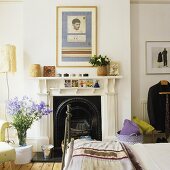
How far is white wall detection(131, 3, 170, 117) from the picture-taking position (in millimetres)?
4219

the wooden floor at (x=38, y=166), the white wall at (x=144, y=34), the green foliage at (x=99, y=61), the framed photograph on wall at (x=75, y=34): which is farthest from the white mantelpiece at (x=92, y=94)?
the wooden floor at (x=38, y=166)

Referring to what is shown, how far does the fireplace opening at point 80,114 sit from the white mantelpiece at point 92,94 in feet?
0.22

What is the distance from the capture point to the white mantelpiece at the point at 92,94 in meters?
3.92

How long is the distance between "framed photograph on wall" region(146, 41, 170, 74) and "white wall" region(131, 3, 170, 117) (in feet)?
0.22

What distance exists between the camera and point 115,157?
1.65m

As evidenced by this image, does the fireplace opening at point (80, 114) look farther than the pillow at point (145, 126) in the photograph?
Yes

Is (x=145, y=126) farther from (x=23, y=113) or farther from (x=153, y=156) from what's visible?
(x=153, y=156)

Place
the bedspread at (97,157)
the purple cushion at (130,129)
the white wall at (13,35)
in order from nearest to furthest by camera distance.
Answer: the bedspread at (97,157), the purple cushion at (130,129), the white wall at (13,35)

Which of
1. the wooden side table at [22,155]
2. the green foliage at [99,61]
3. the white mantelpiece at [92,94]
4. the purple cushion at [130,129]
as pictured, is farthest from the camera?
the white mantelpiece at [92,94]

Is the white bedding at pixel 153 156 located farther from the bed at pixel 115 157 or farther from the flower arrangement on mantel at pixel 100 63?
the flower arrangement on mantel at pixel 100 63

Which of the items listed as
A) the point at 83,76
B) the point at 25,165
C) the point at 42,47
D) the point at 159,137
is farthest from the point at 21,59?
the point at 159,137

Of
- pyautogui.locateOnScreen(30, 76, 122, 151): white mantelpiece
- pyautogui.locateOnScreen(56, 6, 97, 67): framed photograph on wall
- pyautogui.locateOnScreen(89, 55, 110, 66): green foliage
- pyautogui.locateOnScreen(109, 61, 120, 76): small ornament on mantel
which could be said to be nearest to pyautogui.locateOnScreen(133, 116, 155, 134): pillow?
pyautogui.locateOnScreen(30, 76, 122, 151): white mantelpiece

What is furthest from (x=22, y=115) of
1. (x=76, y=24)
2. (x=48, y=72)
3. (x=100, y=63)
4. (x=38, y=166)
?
(x=76, y=24)

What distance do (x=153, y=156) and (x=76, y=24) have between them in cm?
270
